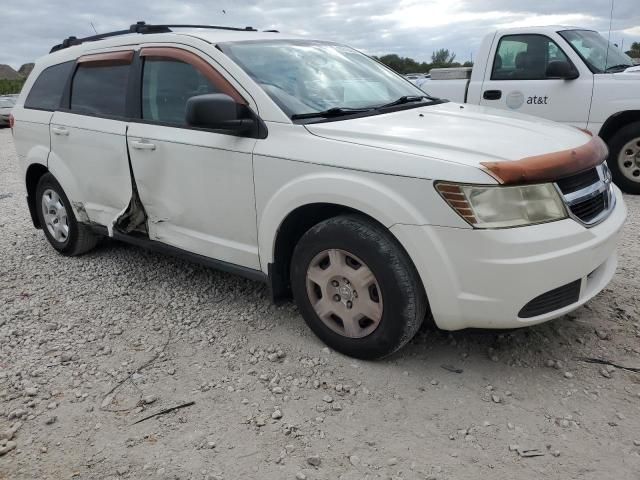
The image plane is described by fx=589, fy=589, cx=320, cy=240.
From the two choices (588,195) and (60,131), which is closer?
(588,195)

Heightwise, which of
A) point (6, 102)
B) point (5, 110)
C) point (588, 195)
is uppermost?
point (588, 195)

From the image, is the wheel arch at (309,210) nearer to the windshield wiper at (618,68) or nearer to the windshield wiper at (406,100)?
the windshield wiper at (406,100)

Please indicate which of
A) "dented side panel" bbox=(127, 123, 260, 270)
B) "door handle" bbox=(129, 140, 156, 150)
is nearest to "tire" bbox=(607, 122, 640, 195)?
"dented side panel" bbox=(127, 123, 260, 270)

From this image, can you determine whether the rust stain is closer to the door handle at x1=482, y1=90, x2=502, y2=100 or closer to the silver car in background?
the door handle at x1=482, y1=90, x2=502, y2=100

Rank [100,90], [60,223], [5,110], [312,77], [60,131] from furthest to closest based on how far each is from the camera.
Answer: [5,110] → [60,223] → [60,131] → [100,90] → [312,77]

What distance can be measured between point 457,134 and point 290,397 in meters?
1.57

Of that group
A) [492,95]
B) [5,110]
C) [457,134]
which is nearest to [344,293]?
[457,134]

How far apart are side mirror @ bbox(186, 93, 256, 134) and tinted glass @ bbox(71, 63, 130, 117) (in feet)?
3.94

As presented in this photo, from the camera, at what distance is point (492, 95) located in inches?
275

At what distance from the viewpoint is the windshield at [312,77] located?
340cm

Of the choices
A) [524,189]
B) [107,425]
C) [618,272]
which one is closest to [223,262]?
[107,425]

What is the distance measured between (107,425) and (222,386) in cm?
58

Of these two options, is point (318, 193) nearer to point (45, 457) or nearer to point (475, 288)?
point (475, 288)

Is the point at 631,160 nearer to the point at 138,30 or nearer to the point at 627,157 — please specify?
the point at 627,157
